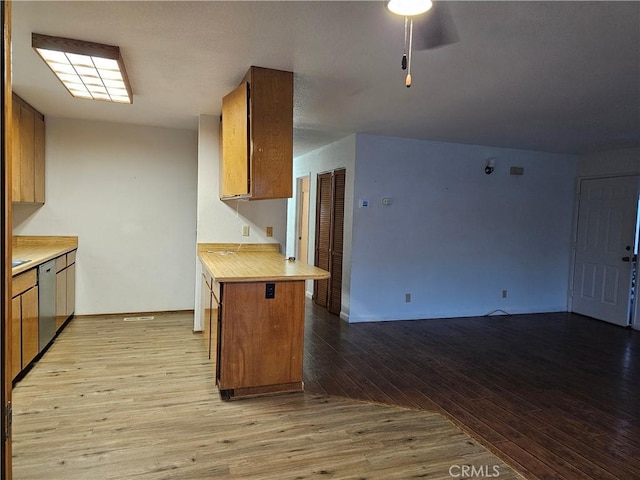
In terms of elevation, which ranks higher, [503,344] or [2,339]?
[2,339]

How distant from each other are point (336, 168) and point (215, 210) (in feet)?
6.27

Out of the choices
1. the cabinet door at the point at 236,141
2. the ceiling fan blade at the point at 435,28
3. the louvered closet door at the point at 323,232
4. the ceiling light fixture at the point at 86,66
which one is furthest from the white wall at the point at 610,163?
the ceiling light fixture at the point at 86,66

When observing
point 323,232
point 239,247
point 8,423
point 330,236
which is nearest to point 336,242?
point 330,236

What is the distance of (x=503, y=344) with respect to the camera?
4371 mm

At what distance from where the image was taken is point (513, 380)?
11.1 ft

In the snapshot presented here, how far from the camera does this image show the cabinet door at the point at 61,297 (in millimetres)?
3958

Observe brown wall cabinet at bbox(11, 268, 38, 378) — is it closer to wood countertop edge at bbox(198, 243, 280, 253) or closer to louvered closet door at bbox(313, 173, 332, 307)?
wood countertop edge at bbox(198, 243, 280, 253)

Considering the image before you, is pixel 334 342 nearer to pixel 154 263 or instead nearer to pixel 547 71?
pixel 154 263

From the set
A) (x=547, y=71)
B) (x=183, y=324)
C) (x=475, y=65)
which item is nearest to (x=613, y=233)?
(x=547, y=71)

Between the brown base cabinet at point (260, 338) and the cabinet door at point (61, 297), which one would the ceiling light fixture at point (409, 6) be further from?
the cabinet door at point (61, 297)

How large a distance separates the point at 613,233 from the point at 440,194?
2420 mm

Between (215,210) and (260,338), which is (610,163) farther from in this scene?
(260,338)

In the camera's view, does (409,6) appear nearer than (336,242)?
Yes

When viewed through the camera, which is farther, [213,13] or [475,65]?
[475,65]
